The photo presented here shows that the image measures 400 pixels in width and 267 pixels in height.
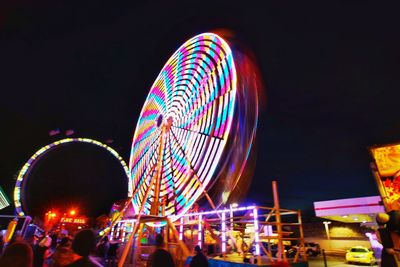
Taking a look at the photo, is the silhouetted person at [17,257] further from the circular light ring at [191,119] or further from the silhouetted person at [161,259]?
the circular light ring at [191,119]

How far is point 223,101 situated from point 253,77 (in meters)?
1.55

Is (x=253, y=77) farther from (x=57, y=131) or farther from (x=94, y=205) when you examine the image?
(x=94, y=205)

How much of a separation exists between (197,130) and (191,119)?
92 centimetres

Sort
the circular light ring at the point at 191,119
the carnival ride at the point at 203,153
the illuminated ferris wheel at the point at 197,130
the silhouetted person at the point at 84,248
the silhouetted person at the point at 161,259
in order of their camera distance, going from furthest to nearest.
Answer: the circular light ring at the point at 191,119 < the illuminated ferris wheel at the point at 197,130 < the carnival ride at the point at 203,153 < the silhouetted person at the point at 161,259 < the silhouetted person at the point at 84,248

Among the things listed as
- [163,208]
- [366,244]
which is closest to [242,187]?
[163,208]

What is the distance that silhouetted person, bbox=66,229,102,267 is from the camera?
2.80 metres

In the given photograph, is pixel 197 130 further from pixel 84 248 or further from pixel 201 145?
pixel 84 248

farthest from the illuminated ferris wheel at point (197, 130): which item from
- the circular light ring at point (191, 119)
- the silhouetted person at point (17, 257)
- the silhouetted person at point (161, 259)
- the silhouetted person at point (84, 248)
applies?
the silhouetted person at point (17, 257)

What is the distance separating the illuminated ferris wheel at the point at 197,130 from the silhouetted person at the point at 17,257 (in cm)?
635

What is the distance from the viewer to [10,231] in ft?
51.4

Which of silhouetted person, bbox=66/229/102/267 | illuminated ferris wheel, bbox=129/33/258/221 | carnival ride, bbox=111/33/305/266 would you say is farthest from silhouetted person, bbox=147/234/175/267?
illuminated ferris wheel, bbox=129/33/258/221

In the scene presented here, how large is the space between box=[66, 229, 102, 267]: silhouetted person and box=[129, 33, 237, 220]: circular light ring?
593 centimetres

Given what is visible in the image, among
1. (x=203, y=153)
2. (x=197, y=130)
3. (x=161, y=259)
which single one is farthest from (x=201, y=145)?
(x=161, y=259)

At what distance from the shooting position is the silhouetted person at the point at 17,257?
268 cm
